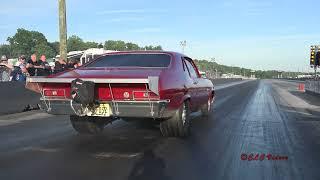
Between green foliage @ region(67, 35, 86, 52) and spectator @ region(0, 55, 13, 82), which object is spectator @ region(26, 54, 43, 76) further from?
green foliage @ region(67, 35, 86, 52)

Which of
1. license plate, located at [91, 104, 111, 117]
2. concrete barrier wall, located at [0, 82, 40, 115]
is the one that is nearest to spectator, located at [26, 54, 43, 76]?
concrete barrier wall, located at [0, 82, 40, 115]

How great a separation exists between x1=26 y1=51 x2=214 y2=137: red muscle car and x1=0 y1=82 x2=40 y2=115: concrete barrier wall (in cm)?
625

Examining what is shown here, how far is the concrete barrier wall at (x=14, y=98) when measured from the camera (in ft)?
49.0

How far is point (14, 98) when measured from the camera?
51.0 feet

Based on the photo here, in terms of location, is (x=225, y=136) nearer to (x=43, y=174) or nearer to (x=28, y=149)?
(x=28, y=149)

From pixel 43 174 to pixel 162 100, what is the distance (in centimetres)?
253

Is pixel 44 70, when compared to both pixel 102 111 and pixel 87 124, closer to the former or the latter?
pixel 87 124

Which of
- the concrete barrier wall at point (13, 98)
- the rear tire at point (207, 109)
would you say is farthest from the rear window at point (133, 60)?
the concrete barrier wall at point (13, 98)

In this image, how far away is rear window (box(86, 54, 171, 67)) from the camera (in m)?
9.20

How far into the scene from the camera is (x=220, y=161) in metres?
7.24

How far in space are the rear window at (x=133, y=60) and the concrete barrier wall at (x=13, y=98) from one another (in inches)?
248

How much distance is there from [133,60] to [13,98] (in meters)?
7.38

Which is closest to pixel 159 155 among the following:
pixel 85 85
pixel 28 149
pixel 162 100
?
pixel 162 100

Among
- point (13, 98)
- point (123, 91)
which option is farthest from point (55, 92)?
point (13, 98)
